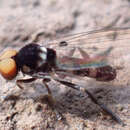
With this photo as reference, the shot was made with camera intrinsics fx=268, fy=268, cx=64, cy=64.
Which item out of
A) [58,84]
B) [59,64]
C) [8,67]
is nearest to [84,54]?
[59,64]

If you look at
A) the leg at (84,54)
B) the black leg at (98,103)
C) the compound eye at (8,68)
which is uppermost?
the compound eye at (8,68)

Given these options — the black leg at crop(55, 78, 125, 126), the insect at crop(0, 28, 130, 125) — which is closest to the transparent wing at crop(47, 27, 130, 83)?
the insect at crop(0, 28, 130, 125)

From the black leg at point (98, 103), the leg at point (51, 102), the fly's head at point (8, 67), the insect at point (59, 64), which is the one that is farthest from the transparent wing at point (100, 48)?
the fly's head at point (8, 67)

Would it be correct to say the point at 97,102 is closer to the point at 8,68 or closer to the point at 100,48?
the point at 100,48

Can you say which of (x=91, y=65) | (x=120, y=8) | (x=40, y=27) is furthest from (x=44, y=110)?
(x=120, y=8)

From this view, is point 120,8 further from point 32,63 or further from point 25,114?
point 25,114

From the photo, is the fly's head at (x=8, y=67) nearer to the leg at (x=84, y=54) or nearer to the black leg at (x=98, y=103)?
the black leg at (x=98, y=103)
